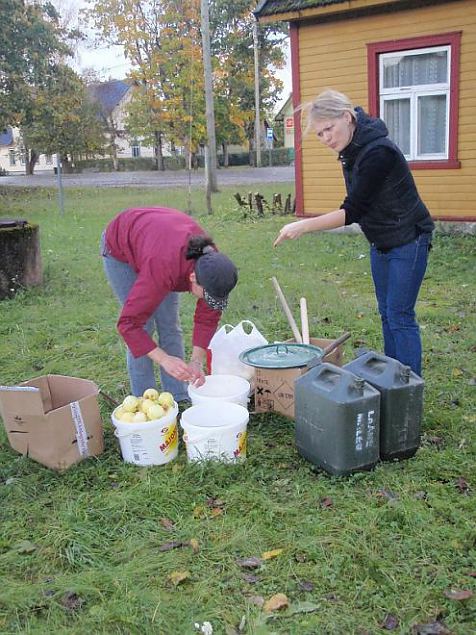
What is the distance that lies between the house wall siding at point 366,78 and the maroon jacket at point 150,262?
6917mm

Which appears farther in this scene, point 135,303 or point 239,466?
point 239,466

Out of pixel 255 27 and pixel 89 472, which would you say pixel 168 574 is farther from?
pixel 255 27

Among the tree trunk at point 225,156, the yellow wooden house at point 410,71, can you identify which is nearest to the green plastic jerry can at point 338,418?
the yellow wooden house at point 410,71

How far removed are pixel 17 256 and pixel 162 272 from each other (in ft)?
15.5

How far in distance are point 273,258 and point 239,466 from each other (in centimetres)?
566

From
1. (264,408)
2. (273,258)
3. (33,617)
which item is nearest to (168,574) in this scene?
(33,617)

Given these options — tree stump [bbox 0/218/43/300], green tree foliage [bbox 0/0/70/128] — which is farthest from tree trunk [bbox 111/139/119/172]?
tree stump [bbox 0/218/43/300]

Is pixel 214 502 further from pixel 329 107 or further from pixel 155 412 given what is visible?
pixel 329 107

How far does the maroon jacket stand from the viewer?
2.88m

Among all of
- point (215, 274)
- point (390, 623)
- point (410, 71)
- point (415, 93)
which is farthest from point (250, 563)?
point (410, 71)

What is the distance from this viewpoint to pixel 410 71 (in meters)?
9.25

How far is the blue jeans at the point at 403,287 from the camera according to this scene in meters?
3.47

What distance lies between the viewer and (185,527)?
2.82m

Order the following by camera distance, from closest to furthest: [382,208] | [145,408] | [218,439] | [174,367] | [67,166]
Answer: [174,367] < [218,439] < [145,408] < [382,208] < [67,166]
